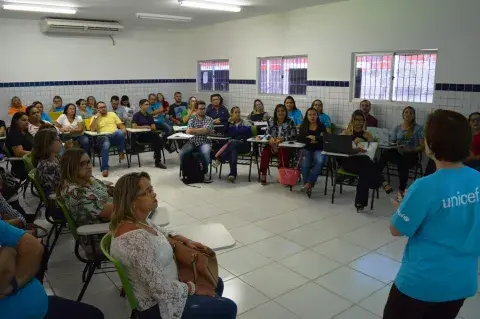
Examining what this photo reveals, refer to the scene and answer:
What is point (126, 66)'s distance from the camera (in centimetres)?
941

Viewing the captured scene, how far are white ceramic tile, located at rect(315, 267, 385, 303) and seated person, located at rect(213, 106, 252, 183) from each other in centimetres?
295

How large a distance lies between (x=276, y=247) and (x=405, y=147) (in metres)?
2.69

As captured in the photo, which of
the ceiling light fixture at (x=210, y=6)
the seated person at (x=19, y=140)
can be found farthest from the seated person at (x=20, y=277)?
the ceiling light fixture at (x=210, y=6)

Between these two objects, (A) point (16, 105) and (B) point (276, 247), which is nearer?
(B) point (276, 247)

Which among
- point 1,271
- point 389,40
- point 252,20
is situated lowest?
point 1,271

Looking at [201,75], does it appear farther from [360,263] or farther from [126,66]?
[360,263]

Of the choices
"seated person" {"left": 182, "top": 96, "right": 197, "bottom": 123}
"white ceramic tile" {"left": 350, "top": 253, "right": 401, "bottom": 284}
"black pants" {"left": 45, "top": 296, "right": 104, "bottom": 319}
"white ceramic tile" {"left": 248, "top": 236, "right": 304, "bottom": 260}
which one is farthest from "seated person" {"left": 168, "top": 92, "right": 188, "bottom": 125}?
"black pants" {"left": 45, "top": 296, "right": 104, "bottom": 319}

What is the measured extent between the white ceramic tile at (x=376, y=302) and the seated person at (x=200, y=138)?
351cm

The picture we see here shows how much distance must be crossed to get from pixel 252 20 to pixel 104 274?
6.36m

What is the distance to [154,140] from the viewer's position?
7.00m

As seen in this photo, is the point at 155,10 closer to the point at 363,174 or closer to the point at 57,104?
the point at 57,104

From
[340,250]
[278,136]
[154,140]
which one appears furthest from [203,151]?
[340,250]

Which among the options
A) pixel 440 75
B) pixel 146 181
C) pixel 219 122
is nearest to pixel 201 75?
pixel 219 122

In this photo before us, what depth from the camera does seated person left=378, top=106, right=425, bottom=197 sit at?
5270 mm
